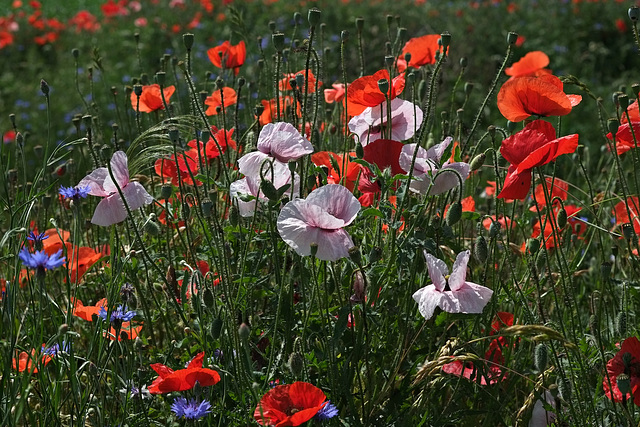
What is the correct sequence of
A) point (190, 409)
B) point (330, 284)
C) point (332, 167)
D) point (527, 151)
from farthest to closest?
point (332, 167) < point (330, 284) < point (527, 151) < point (190, 409)

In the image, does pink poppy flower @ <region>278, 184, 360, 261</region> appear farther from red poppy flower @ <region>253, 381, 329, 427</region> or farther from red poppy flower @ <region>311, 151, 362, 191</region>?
red poppy flower @ <region>311, 151, 362, 191</region>

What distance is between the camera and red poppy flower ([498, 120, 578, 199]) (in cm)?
155

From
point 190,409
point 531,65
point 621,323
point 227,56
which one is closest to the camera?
point 190,409

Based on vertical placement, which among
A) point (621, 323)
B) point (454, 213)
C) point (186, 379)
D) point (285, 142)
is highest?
point (285, 142)

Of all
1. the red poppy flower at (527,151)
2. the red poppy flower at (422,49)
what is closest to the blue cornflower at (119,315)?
the red poppy flower at (527,151)

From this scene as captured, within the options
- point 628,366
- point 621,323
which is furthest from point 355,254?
point 621,323

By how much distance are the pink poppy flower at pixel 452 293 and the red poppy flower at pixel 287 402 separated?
26 centimetres

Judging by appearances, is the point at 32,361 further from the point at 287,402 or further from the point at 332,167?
the point at 332,167

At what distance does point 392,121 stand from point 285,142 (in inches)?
16.5

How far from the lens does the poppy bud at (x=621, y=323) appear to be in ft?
5.92

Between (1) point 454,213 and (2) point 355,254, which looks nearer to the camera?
(2) point 355,254

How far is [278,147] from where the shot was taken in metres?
1.69

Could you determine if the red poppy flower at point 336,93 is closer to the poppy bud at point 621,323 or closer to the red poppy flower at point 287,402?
the poppy bud at point 621,323

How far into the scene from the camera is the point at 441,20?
26.6 ft
